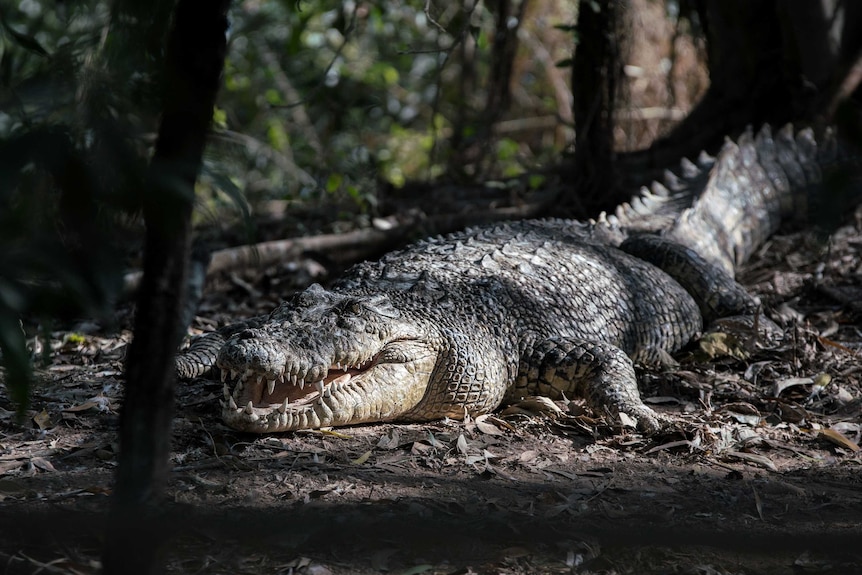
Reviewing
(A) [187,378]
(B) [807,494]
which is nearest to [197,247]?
(A) [187,378]

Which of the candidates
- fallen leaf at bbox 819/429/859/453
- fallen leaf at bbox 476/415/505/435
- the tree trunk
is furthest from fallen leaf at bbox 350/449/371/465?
the tree trunk

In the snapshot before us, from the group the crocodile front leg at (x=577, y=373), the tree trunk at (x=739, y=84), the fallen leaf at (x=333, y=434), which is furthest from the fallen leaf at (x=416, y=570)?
the tree trunk at (x=739, y=84)

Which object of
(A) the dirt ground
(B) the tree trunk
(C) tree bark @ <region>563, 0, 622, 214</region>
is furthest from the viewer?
(B) the tree trunk

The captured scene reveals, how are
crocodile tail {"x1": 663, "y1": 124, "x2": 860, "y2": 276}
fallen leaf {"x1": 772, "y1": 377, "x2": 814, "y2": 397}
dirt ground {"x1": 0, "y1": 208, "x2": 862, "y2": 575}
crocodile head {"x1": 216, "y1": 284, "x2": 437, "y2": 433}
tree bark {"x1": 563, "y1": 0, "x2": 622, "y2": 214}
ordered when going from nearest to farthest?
dirt ground {"x1": 0, "y1": 208, "x2": 862, "y2": 575}
crocodile head {"x1": 216, "y1": 284, "x2": 437, "y2": 433}
fallen leaf {"x1": 772, "y1": 377, "x2": 814, "y2": 397}
crocodile tail {"x1": 663, "y1": 124, "x2": 860, "y2": 276}
tree bark {"x1": 563, "y1": 0, "x2": 622, "y2": 214}

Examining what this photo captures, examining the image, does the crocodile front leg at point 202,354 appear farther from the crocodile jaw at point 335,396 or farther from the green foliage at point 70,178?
the green foliage at point 70,178

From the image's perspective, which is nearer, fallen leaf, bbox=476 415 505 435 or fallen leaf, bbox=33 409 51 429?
fallen leaf, bbox=33 409 51 429

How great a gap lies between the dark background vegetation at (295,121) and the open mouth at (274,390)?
39cm

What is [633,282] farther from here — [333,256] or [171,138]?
[171,138]

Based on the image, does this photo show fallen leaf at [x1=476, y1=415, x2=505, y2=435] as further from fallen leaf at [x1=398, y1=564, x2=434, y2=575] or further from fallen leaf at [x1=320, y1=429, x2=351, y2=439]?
fallen leaf at [x1=398, y1=564, x2=434, y2=575]

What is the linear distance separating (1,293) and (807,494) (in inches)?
125

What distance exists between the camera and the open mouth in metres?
3.57

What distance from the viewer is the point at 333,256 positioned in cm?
763

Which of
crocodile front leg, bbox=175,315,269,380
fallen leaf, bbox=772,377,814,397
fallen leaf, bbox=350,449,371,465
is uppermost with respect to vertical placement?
fallen leaf, bbox=772,377,814,397

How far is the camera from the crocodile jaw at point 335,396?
11.8ft
